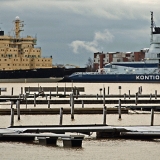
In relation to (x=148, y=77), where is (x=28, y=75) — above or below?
above

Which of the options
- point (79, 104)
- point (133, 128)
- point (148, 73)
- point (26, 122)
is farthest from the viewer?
point (148, 73)

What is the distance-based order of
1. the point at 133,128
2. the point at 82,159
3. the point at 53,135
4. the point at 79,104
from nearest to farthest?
the point at 82,159 → the point at 53,135 → the point at 133,128 → the point at 79,104

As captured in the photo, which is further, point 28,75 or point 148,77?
point 28,75

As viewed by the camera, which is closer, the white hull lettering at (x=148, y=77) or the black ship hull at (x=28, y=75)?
the white hull lettering at (x=148, y=77)

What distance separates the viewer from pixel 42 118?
156 feet

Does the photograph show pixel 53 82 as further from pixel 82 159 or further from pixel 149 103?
pixel 82 159

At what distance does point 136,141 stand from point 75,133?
121 inches

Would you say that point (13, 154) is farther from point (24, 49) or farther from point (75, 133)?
point (24, 49)

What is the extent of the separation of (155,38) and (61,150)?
134m

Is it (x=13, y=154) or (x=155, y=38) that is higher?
(x=155, y=38)

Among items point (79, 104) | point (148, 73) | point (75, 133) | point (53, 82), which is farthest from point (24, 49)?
point (75, 133)

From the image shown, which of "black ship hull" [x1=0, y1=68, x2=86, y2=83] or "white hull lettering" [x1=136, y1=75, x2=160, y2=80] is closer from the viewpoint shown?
"white hull lettering" [x1=136, y1=75, x2=160, y2=80]

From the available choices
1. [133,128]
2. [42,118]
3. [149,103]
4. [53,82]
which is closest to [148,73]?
[53,82]

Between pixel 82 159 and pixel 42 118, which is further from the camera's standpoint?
pixel 42 118
